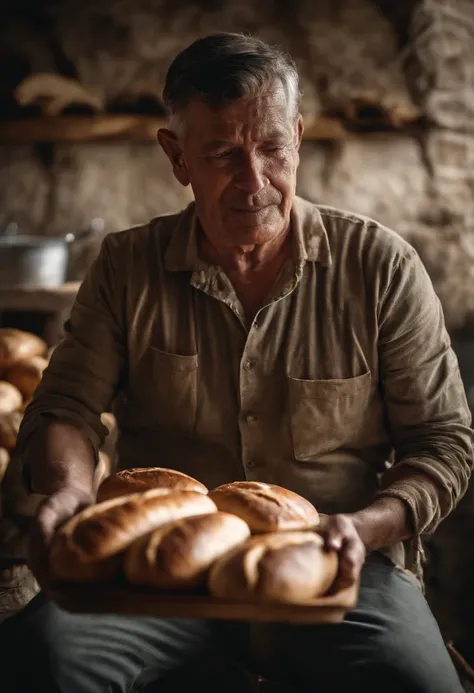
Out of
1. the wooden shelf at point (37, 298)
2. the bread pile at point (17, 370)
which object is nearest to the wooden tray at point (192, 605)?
the bread pile at point (17, 370)

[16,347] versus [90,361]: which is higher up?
[90,361]

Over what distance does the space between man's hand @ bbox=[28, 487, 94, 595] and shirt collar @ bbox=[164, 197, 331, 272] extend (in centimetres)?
68

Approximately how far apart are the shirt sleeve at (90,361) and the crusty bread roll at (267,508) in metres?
0.61

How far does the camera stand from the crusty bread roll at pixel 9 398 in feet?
9.96

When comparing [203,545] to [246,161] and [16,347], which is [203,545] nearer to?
[246,161]

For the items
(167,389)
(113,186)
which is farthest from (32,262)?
(167,389)

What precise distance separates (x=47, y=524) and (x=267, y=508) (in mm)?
402

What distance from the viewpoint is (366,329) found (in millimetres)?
2076

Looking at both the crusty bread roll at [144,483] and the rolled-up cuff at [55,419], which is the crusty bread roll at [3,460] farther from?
the crusty bread roll at [144,483]

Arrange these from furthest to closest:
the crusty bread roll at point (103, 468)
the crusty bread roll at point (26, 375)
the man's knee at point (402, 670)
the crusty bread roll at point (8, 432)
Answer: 1. the crusty bread roll at point (26, 375)
2. the crusty bread roll at point (8, 432)
3. the crusty bread roll at point (103, 468)
4. the man's knee at point (402, 670)

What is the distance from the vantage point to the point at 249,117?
192 cm

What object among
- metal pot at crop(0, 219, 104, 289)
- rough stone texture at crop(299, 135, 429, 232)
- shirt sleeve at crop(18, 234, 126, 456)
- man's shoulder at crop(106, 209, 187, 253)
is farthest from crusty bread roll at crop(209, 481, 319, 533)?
rough stone texture at crop(299, 135, 429, 232)

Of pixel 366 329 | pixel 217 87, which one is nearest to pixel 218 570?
pixel 366 329

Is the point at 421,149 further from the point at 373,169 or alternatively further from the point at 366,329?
the point at 366,329
